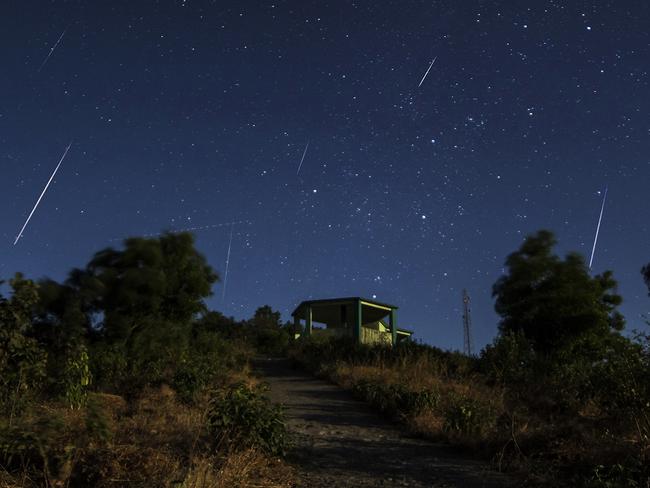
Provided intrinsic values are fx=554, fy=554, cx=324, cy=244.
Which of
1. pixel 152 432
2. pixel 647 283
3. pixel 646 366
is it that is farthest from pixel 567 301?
pixel 152 432

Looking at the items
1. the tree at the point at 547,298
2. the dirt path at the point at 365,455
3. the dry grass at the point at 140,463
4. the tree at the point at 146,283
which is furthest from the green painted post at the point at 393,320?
the dry grass at the point at 140,463

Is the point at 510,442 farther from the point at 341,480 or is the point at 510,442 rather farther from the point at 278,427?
the point at 278,427

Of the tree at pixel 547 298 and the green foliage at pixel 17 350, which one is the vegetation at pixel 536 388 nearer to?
the tree at pixel 547 298

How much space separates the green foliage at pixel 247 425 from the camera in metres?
5.88

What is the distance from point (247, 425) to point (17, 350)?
10.4 ft

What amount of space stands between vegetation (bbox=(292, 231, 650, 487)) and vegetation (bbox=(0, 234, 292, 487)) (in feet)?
8.89

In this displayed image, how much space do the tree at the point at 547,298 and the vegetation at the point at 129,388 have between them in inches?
468

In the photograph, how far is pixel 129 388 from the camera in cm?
1088

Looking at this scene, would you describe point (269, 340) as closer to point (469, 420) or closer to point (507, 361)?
point (507, 361)

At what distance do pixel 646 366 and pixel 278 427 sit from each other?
5.38 metres

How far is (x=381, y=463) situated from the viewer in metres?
6.45

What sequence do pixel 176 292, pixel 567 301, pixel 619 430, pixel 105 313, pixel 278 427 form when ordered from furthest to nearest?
pixel 567 301 < pixel 176 292 < pixel 105 313 < pixel 619 430 < pixel 278 427

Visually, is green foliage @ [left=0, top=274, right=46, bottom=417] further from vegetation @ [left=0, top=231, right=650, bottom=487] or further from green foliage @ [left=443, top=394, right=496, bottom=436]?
green foliage @ [left=443, top=394, right=496, bottom=436]

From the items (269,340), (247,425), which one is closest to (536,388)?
(247,425)
